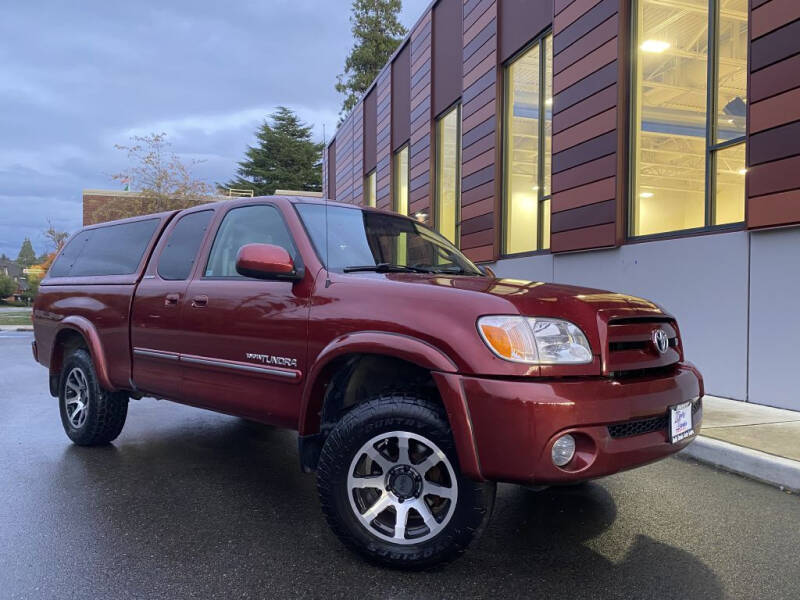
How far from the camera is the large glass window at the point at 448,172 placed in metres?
12.7

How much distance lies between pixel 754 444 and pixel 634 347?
7.68 ft

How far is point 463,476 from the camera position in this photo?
2.57 m

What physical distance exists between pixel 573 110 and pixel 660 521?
21.1 ft

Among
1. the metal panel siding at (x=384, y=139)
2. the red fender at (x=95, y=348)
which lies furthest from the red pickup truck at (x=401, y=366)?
the metal panel siding at (x=384, y=139)

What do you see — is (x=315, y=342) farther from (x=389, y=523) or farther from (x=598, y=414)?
(x=598, y=414)

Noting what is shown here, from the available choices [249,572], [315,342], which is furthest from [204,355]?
[249,572]

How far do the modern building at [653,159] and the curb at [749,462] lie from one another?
1.73m

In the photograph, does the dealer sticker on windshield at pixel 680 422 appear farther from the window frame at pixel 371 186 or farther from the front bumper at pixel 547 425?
the window frame at pixel 371 186

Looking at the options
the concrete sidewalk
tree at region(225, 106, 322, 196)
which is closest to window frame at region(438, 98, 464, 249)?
the concrete sidewalk

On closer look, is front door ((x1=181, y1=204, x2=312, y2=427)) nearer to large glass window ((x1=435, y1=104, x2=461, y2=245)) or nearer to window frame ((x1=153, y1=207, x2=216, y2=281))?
window frame ((x1=153, y1=207, x2=216, y2=281))

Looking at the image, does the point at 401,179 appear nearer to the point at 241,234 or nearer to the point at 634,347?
the point at 241,234

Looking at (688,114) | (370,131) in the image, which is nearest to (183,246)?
(688,114)

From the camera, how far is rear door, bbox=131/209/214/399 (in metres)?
3.98

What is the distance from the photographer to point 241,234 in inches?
154
